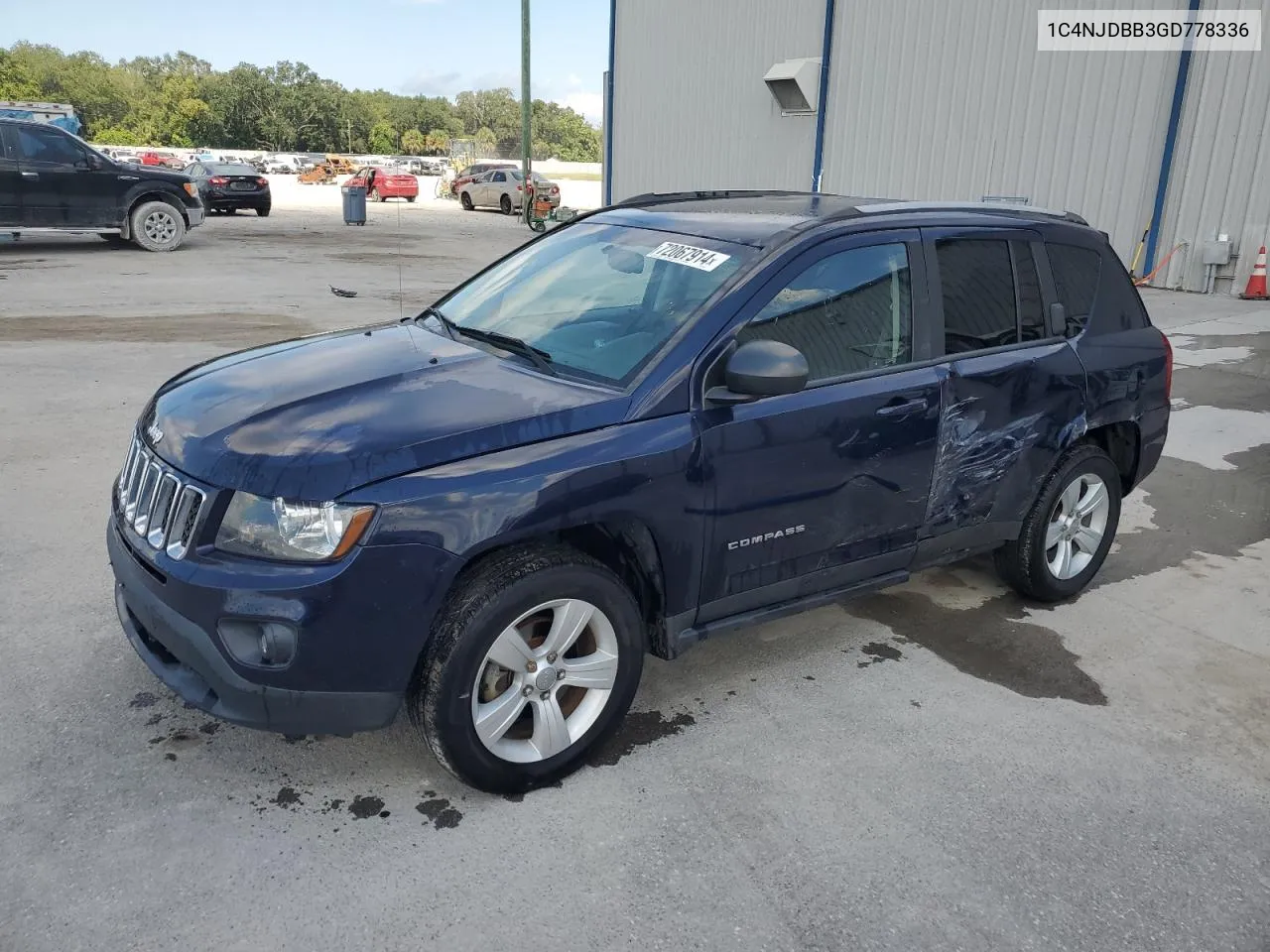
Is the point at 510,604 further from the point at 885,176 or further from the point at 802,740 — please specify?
the point at 885,176

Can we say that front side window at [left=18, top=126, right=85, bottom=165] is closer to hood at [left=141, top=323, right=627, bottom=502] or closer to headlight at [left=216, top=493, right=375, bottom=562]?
hood at [left=141, top=323, right=627, bottom=502]

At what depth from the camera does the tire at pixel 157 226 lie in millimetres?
16188

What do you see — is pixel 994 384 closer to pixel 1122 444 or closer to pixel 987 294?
pixel 987 294

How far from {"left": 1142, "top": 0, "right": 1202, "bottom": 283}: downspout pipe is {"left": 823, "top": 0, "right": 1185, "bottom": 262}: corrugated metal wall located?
0.44 feet

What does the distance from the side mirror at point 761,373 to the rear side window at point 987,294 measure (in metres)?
1.00

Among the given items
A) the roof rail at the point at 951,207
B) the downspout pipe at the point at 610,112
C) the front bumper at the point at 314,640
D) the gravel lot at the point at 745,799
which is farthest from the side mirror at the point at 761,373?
the downspout pipe at the point at 610,112

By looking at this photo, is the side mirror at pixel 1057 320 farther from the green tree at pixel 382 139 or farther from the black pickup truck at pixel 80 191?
the green tree at pixel 382 139

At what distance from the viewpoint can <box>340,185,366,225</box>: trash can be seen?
25.6m

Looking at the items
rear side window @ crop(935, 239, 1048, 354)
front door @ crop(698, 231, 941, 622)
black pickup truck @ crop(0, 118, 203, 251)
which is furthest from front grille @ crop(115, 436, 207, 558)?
black pickup truck @ crop(0, 118, 203, 251)

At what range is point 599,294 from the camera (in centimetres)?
360

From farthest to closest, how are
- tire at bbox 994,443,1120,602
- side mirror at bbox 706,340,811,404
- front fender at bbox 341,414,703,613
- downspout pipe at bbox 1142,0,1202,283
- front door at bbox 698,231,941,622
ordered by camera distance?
downspout pipe at bbox 1142,0,1202,283 < tire at bbox 994,443,1120,602 < front door at bbox 698,231,941,622 < side mirror at bbox 706,340,811,404 < front fender at bbox 341,414,703,613

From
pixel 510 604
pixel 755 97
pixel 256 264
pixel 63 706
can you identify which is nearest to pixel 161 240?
pixel 256 264

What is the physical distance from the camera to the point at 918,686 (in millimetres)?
3682

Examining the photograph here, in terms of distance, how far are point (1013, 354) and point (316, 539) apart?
284cm
